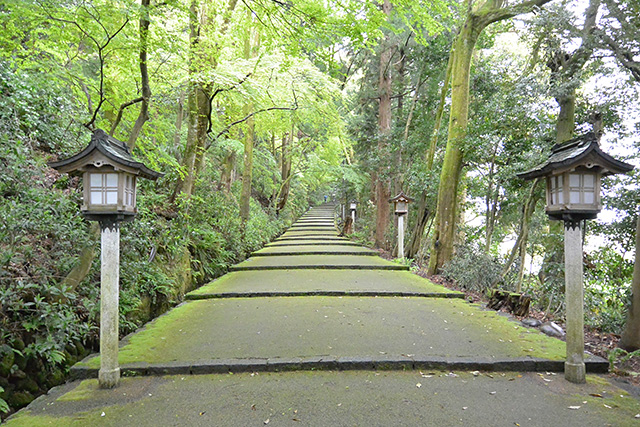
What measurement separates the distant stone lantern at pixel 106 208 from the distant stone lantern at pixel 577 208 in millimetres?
3676

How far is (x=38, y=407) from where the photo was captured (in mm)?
2686

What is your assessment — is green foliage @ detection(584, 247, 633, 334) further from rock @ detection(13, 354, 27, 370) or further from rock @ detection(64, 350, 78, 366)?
rock @ detection(13, 354, 27, 370)

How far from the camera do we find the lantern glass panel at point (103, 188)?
9.71ft

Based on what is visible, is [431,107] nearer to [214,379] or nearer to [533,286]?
[533,286]

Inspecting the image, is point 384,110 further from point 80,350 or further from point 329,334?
point 80,350

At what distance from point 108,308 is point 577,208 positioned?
3.97 m

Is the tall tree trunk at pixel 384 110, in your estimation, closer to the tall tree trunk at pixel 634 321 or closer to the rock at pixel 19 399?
the tall tree trunk at pixel 634 321

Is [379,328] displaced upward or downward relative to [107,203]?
downward

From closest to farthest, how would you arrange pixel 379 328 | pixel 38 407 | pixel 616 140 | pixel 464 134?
pixel 38 407 → pixel 379 328 → pixel 616 140 → pixel 464 134

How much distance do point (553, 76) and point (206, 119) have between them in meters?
6.33

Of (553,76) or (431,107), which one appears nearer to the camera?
(553,76)

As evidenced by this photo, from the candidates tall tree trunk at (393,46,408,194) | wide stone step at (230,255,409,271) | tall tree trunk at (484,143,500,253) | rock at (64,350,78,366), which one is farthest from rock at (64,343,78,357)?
tall tree trunk at (393,46,408,194)

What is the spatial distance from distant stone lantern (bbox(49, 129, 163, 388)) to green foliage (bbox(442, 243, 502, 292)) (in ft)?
20.6

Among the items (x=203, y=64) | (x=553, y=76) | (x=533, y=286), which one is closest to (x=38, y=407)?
(x=203, y=64)
